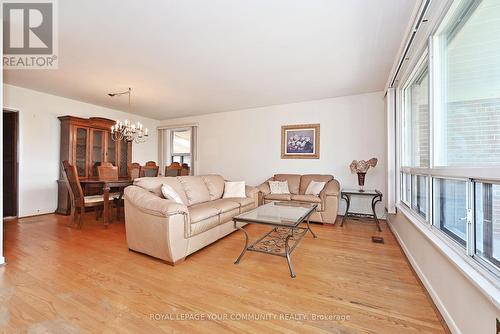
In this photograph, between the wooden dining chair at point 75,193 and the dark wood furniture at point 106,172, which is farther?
the dark wood furniture at point 106,172

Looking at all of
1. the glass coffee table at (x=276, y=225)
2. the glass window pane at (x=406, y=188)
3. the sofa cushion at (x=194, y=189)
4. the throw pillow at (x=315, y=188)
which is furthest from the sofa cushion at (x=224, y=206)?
the glass window pane at (x=406, y=188)

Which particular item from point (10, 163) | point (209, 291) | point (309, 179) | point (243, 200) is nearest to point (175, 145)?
point (10, 163)

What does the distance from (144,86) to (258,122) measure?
2.53 m

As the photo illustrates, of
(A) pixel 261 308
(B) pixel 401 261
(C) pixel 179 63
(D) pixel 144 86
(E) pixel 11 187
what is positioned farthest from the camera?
(E) pixel 11 187

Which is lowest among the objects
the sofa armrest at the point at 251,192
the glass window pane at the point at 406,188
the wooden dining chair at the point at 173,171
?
the sofa armrest at the point at 251,192

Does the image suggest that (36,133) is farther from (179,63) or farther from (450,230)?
(450,230)

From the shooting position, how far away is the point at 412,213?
2.61m

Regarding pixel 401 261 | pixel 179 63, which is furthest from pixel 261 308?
pixel 179 63

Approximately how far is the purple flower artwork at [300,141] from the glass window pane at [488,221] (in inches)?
140

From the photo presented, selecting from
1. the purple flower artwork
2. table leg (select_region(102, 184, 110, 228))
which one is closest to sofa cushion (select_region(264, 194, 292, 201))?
the purple flower artwork

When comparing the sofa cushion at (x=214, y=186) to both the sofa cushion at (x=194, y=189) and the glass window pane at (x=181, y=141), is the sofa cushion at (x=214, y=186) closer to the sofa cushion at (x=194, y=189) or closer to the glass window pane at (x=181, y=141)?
the sofa cushion at (x=194, y=189)

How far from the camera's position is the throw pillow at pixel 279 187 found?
4465mm

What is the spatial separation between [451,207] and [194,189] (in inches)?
118

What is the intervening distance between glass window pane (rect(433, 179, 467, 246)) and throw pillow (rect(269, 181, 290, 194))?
2.68 meters
